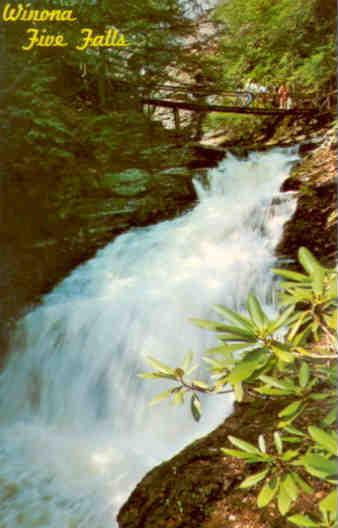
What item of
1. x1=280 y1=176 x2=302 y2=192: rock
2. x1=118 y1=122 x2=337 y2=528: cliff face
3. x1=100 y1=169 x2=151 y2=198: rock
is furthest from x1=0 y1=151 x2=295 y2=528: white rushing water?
x1=100 y1=169 x2=151 y2=198: rock

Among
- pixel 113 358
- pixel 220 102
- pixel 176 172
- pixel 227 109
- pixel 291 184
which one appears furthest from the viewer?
pixel 220 102

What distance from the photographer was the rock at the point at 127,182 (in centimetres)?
700

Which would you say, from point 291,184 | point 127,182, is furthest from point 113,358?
point 127,182

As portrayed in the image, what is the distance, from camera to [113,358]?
14.8 feet

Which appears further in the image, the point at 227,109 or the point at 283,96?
the point at 283,96

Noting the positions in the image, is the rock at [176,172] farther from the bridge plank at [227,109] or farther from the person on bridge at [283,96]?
the person on bridge at [283,96]

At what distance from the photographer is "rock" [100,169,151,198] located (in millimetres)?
6996

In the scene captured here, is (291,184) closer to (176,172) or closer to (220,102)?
(176,172)

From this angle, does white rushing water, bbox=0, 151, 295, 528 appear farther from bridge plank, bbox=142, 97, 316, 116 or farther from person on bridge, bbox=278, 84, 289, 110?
person on bridge, bbox=278, 84, 289, 110

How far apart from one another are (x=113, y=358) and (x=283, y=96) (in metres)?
5.90

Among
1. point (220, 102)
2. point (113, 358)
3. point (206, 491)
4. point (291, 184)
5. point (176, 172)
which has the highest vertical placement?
point (220, 102)

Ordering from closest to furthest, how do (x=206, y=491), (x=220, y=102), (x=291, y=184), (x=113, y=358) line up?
(x=206, y=491), (x=113, y=358), (x=291, y=184), (x=220, y=102)

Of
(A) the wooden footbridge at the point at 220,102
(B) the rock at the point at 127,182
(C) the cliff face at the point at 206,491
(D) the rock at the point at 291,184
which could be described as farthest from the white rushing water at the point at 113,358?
(A) the wooden footbridge at the point at 220,102

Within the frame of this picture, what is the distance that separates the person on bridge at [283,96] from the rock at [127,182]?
2.85 metres
